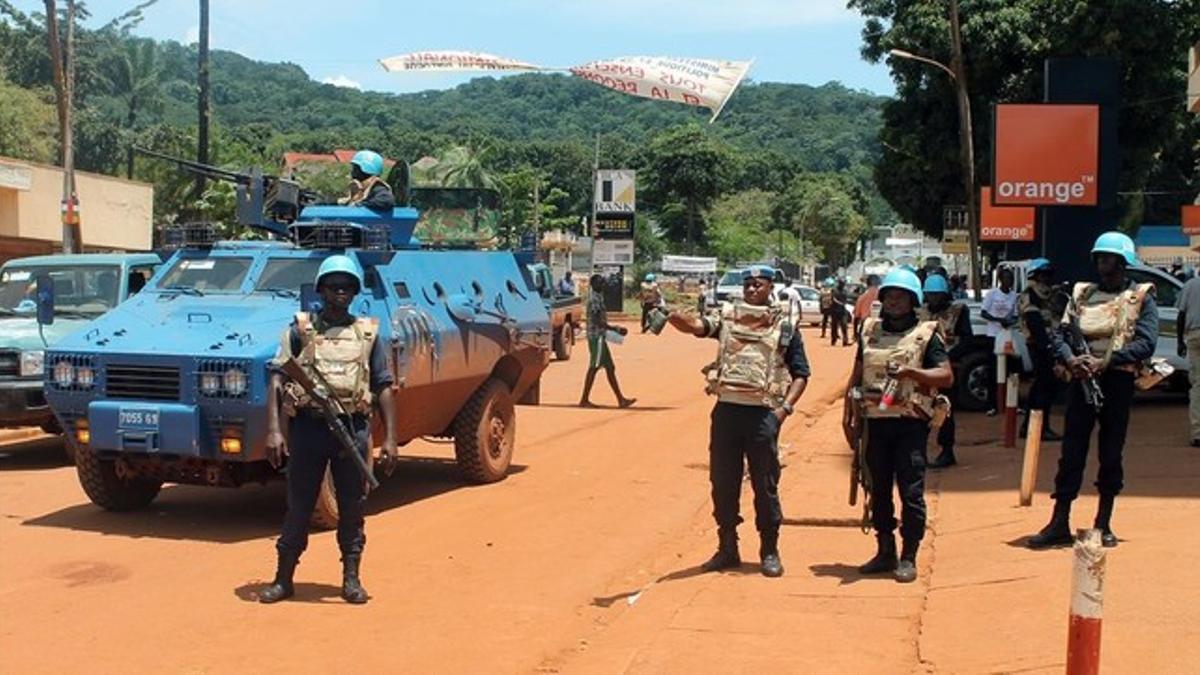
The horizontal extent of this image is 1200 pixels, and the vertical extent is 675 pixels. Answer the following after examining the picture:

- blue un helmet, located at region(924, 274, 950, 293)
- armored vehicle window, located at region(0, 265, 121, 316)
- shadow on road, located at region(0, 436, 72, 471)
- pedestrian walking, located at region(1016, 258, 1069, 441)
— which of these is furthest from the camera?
armored vehicle window, located at region(0, 265, 121, 316)

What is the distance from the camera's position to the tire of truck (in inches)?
685

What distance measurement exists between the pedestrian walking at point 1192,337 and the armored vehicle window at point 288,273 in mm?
7827

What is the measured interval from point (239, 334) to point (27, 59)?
224 ft

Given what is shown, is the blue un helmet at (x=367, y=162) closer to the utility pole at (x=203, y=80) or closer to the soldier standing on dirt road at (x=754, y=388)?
the soldier standing on dirt road at (x=754, y=388)

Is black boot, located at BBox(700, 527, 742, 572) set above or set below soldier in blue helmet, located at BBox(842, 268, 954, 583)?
below

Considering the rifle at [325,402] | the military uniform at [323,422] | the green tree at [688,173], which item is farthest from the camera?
the green tree at [688,173]

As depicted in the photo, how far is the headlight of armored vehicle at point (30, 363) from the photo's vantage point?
13.1m

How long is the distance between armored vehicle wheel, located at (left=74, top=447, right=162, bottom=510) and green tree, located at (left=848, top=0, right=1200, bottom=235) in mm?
27274

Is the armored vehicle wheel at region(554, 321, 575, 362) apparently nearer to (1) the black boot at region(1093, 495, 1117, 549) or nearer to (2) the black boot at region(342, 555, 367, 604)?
(1) the black boot at region(1093, 495, 1117, 549)

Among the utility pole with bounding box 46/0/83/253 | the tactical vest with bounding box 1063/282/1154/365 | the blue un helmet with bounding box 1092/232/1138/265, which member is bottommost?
the tactical vest with bounding box 1063/282/1154/365

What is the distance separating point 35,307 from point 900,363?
9.20m

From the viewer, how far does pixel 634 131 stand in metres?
144

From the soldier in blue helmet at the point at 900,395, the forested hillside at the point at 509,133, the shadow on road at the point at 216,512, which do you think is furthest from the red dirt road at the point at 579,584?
the forested hillside at the point at 509,133

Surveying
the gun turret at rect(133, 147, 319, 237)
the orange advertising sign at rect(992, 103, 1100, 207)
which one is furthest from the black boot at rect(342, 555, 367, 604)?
the orange advertising sign at rect(992, 103, 1100, 207)
